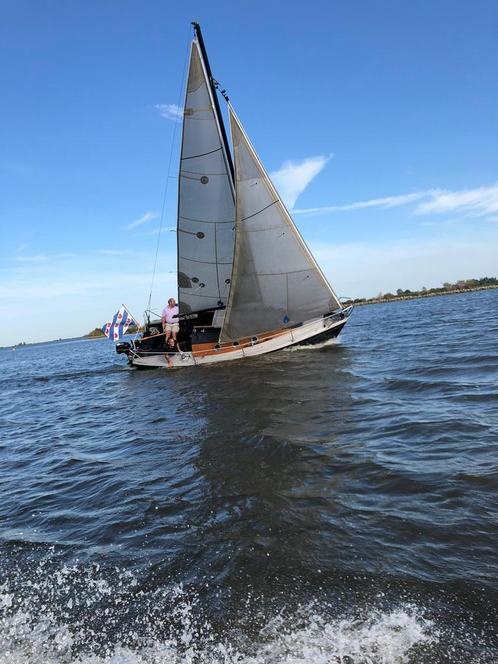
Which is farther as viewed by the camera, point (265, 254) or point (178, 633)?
point (265, 254)

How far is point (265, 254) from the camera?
20.0m

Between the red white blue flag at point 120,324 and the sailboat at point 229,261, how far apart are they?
2.70 meters

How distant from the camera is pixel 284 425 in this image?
952 centimetres

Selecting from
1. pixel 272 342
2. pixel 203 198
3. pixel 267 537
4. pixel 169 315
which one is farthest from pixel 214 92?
pixel 267 537

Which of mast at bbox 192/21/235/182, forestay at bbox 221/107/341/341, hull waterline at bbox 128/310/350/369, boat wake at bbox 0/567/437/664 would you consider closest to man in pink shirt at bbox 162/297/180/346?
hull waterline at bbox 128/310/350/369

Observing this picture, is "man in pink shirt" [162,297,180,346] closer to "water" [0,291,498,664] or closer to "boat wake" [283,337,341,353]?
"boat wake" [283,337,341,353]

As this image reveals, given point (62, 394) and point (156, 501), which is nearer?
point (156, 501)

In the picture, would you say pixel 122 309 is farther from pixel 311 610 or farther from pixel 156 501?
pixel 311 610

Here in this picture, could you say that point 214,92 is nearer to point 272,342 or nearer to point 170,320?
point 170,320

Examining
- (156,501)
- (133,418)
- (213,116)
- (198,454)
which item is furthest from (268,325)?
(156,501)

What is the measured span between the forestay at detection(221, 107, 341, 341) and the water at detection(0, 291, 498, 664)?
9.70 meters

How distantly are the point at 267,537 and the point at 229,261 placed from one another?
67.9 feet

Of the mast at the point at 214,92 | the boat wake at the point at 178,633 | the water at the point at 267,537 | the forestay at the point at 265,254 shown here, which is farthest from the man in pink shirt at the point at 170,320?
the boat wake at the point at 178,633

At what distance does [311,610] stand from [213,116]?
23.9 metres
